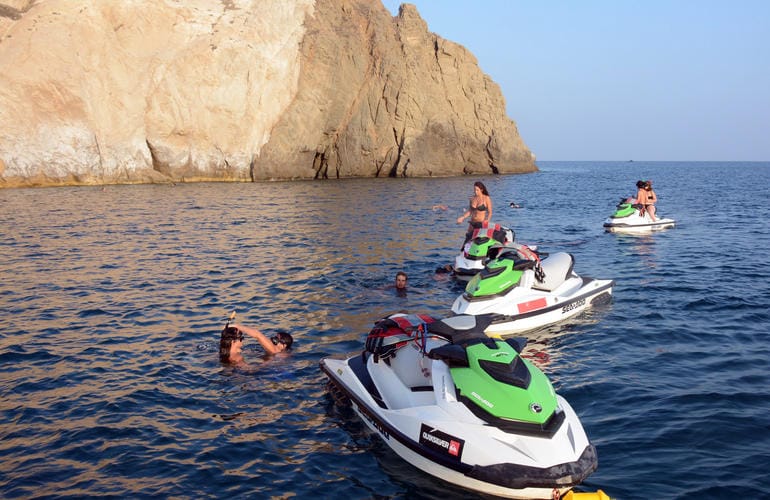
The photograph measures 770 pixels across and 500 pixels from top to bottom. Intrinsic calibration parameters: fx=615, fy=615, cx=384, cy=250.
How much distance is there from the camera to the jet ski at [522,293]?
10914 mm

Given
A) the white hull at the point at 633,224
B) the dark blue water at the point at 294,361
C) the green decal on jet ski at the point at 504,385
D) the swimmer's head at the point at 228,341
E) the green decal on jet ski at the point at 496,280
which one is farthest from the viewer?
the white hull at the point at 633,224

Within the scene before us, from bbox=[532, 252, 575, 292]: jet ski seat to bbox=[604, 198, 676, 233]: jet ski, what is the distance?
42.7 ft

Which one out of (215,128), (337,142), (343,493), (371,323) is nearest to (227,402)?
(343,493)

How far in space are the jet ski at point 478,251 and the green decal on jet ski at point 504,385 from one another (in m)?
8.99

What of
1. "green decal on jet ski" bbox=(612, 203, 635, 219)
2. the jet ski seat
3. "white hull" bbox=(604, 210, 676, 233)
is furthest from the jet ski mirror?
"green decal on jet ski" bbox=(612, 203, 635, 219)

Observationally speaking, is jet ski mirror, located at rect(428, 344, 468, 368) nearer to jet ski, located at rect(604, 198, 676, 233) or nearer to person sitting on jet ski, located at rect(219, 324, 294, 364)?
person sitting on jet ski, located at rect(219, 324, 294, 364)

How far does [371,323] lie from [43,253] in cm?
1209

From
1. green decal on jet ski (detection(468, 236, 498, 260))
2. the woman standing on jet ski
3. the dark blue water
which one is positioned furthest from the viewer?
the woman standing on jet ski

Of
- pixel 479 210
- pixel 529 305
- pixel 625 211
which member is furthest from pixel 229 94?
pixel 529 305

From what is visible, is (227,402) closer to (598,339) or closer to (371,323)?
(371,323)

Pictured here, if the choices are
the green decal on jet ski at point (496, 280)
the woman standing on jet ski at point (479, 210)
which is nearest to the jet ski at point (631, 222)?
the woman standing on jet ski at point (479, 210)

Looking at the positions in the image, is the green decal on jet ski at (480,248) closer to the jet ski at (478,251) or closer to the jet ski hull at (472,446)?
the jet ski at (478,251)

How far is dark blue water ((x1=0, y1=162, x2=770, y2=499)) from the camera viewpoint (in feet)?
21.2

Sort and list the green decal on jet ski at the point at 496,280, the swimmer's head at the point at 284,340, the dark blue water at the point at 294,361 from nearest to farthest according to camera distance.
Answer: the dark blue water at the point at 294,361
the swimmer's head at the point at 284,340
the green decal on jet ski at the point at 496,280
